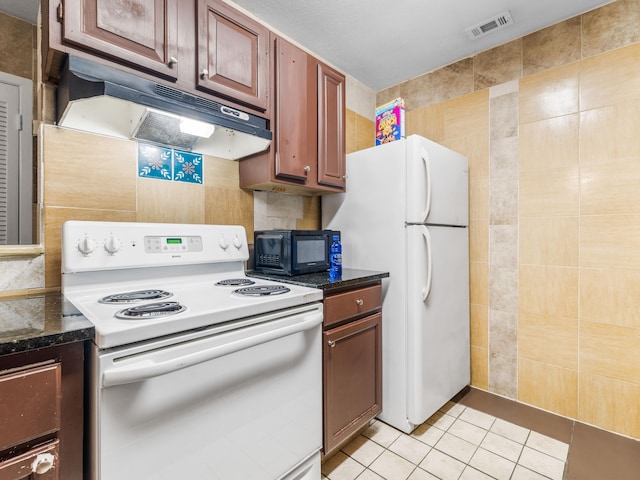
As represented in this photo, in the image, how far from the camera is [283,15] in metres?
1.94

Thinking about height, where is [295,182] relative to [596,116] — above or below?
below

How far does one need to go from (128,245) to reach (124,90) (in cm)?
58

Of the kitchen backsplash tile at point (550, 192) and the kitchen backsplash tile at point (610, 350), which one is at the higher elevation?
the kitchen backsplash tile at point (550, 192)

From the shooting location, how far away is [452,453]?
1.67 m

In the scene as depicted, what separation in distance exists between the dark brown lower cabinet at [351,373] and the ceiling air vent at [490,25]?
5.86 feet

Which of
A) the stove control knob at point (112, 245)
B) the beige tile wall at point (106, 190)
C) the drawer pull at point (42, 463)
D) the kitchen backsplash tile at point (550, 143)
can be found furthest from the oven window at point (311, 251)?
the kitchen backsplash tile at point (550, 143)

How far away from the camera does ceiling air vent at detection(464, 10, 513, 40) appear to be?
76.4 inches

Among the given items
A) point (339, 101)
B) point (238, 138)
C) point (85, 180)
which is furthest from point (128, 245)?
point (339, 101)

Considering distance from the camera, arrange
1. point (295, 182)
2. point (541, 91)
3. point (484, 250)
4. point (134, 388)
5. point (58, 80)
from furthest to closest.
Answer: point (484, 250) < point (541, 91) < point (295, 182) < point (58, 80) < point (134, 388)

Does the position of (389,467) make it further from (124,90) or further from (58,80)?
(58,80)

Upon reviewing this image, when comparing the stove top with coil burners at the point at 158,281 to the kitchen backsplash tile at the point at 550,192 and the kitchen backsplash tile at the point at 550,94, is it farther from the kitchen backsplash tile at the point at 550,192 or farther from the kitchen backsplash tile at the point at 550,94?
the kitchen backsplash tile at the point at 550,94

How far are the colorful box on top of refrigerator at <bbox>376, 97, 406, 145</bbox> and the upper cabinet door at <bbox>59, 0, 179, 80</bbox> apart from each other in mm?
1319

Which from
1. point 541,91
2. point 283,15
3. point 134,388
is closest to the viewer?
point 134,388

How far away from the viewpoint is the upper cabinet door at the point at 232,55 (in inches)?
54.4
